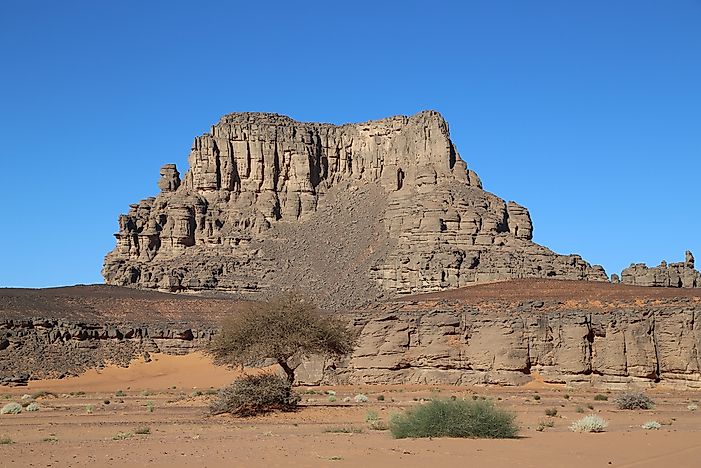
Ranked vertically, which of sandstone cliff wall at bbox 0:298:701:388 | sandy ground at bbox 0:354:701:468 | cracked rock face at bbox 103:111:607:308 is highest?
cracked rock face at bbox 103:111:607:308

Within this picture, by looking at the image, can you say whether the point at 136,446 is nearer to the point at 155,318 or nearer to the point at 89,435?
the point at 89,435

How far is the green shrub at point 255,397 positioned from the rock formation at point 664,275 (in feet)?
180

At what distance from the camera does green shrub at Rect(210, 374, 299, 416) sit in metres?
31.6

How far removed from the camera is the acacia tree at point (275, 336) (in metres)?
35.5

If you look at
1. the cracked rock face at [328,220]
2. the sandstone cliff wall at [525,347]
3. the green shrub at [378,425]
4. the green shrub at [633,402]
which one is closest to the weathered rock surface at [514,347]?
the sandstone cliff wall at [525,347]

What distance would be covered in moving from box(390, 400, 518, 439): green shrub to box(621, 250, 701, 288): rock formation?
60869mm

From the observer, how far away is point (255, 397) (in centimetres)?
3161

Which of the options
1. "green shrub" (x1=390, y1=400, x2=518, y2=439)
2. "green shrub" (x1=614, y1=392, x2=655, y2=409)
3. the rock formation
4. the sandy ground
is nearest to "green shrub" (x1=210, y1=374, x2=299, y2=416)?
the sandy ground

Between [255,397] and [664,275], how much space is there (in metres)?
59.4

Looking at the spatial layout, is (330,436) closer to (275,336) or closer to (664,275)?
(275,336)

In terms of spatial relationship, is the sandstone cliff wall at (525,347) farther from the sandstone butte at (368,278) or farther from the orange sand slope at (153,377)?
the orange sand slope at (153,377)

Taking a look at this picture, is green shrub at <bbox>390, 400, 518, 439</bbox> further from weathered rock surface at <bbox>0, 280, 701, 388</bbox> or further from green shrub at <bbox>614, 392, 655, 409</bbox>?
weathered rock surface at <bbox>0, 280, 701, 388</bbox>

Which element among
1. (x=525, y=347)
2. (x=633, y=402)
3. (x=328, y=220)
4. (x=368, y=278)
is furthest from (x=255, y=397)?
(x=328, y=220)

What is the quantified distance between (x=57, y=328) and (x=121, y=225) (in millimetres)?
51234
